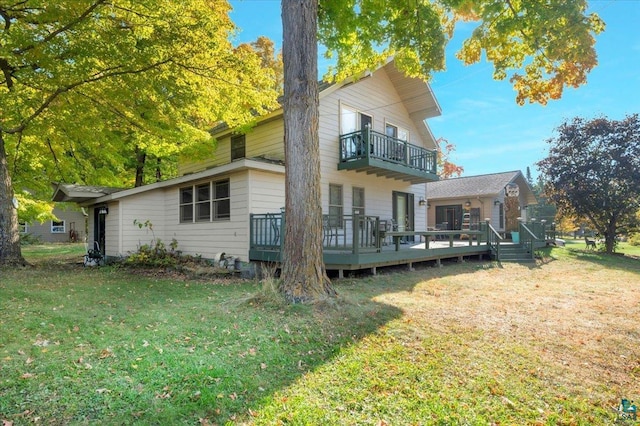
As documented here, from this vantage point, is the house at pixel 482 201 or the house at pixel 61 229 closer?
the house at pixel 482 201

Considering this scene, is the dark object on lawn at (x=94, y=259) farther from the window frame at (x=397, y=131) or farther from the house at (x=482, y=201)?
the house at (x=482, y=201)

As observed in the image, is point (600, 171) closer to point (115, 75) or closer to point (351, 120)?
point (351, 120)

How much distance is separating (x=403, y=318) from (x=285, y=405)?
2806 millimetres

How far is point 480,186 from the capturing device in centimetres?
2344

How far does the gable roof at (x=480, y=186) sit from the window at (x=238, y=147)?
51.3 ft

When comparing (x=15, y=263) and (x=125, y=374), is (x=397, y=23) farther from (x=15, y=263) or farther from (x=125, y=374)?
(x=15, y=263)

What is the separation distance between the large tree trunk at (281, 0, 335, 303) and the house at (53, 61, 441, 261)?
3833mm

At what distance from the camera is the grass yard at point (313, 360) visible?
116 inches

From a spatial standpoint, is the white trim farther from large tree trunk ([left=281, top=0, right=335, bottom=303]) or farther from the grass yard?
large tree trunk ([left=281, top=0, right=335, bottom=303])

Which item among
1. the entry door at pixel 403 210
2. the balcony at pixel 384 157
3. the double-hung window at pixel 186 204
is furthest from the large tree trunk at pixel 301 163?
the entry door at pixel 403 210

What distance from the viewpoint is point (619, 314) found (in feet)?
19.7

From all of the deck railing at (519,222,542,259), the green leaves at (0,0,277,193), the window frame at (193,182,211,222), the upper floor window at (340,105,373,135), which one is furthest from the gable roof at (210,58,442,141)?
the deck railing at (519,222,542,259)

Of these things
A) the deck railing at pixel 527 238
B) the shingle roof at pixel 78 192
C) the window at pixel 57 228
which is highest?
the shingle roof at pixel 78 192

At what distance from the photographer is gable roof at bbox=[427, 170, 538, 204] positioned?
2239 cm
